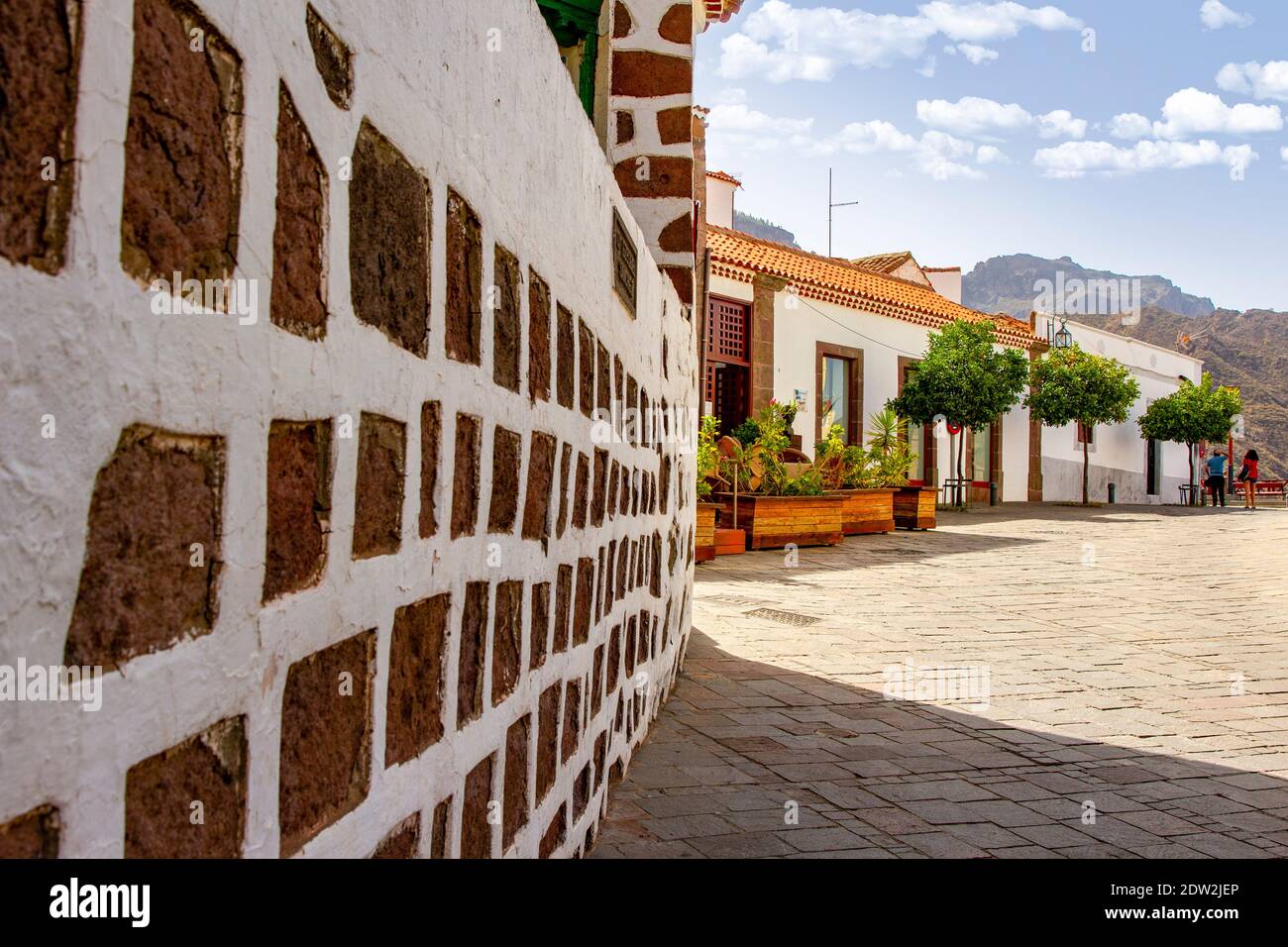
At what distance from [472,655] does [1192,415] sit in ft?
96.9

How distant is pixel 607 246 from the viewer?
2543 mm

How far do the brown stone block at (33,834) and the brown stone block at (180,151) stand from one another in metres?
0.32

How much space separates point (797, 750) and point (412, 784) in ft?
8.77

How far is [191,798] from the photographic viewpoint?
2.51ft

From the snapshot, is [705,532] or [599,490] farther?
[705,532]

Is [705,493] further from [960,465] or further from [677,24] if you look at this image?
[960,465]

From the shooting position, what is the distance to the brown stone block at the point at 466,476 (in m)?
1.33

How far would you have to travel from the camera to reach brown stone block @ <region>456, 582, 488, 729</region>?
1.39 m

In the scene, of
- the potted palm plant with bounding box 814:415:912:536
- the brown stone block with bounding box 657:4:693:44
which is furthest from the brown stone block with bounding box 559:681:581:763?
the potted palm plant with bounding box 814:415:912:536

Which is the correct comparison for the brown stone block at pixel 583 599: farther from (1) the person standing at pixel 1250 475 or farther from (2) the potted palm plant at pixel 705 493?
(1) the person standing at pixel 1250 475

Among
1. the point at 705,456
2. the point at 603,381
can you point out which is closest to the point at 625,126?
the point at 603,381

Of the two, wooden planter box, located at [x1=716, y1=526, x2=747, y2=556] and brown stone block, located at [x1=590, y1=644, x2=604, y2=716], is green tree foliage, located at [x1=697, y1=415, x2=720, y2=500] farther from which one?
brown stone block, located at [x1=590, y1=644, x2=604, y2=716]
